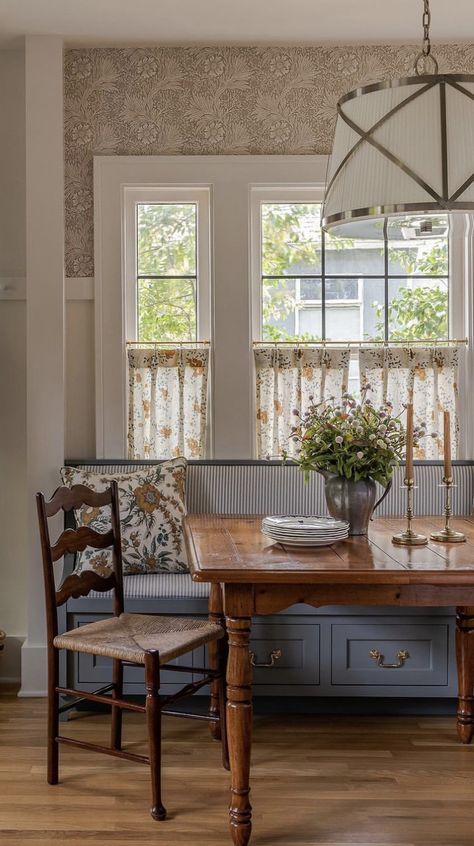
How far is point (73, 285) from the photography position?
406 centimetres

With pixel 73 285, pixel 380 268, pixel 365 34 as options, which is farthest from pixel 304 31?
pixel 73 285

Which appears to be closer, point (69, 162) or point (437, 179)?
point (437, 179)

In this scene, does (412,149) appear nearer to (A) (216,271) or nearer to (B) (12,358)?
(A) (216,271)

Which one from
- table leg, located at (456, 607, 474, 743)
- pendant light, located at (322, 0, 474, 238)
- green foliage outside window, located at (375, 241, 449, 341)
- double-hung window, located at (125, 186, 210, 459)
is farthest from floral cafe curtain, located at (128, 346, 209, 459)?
pendant light, located at (322, 0, 474, 238)

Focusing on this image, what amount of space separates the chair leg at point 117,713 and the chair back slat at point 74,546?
204 millimetres

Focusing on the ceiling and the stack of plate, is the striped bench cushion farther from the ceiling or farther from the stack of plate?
the ceiling

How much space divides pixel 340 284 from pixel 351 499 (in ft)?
5.20

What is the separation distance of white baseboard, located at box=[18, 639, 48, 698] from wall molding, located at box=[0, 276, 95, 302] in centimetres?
163

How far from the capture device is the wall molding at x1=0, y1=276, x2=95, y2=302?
4.02 metres

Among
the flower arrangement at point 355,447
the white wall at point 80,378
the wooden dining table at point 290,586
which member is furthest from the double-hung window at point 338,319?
the wooden dining table at point 290,586

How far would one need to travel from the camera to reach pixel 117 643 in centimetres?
274

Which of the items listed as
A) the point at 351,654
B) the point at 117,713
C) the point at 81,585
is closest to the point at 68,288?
the point at 81,585

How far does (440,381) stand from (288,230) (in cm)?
105

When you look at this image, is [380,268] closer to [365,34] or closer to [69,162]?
[365,34]
